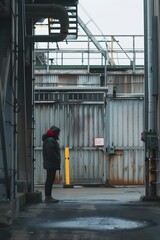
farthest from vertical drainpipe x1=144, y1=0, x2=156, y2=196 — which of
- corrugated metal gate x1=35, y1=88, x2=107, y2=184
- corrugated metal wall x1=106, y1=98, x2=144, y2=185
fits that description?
corrugated metal gate x1=35, y1=88, x2=107, y2=184

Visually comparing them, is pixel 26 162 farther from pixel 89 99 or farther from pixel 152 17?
pixel 89 99

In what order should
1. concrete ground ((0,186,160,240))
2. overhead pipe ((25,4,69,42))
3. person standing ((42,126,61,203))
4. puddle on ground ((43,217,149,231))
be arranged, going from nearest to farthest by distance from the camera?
concrete ground ((0,186,160,240)) < puddle on ground ((43,217,149,231)) < overhead pipe ((25,4,69,42)) < person standing ((42,126,61,203))

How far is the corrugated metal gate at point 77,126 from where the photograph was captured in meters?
20.3

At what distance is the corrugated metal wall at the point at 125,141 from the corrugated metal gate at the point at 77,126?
36cm

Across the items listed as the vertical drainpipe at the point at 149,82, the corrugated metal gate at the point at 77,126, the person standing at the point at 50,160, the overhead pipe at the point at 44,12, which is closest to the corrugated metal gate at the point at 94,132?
the corrugated metal gate at the point at 77,126

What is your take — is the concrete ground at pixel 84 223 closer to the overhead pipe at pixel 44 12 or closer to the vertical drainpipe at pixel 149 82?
the vertical drainpipe at pixel 149 82

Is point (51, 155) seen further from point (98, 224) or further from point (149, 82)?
point (98, 224)

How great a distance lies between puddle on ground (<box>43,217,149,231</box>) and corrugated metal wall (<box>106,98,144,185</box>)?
12000mm

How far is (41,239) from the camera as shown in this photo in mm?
6285

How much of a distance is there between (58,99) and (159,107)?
9108 millimetres

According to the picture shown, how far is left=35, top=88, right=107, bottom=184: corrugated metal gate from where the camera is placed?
20328 millimetres

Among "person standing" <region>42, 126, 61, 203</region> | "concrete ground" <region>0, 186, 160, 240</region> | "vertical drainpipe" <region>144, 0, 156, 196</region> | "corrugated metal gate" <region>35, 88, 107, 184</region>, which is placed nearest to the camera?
"concrete ground" <region>0, 186, 160, 240</region>

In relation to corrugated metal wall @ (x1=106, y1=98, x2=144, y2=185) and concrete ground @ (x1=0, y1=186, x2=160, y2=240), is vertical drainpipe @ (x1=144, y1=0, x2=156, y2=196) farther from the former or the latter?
corrugated metal wall @ (x1=106, y1=98, x2=144, y2=185)

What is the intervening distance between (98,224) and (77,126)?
514 inches
